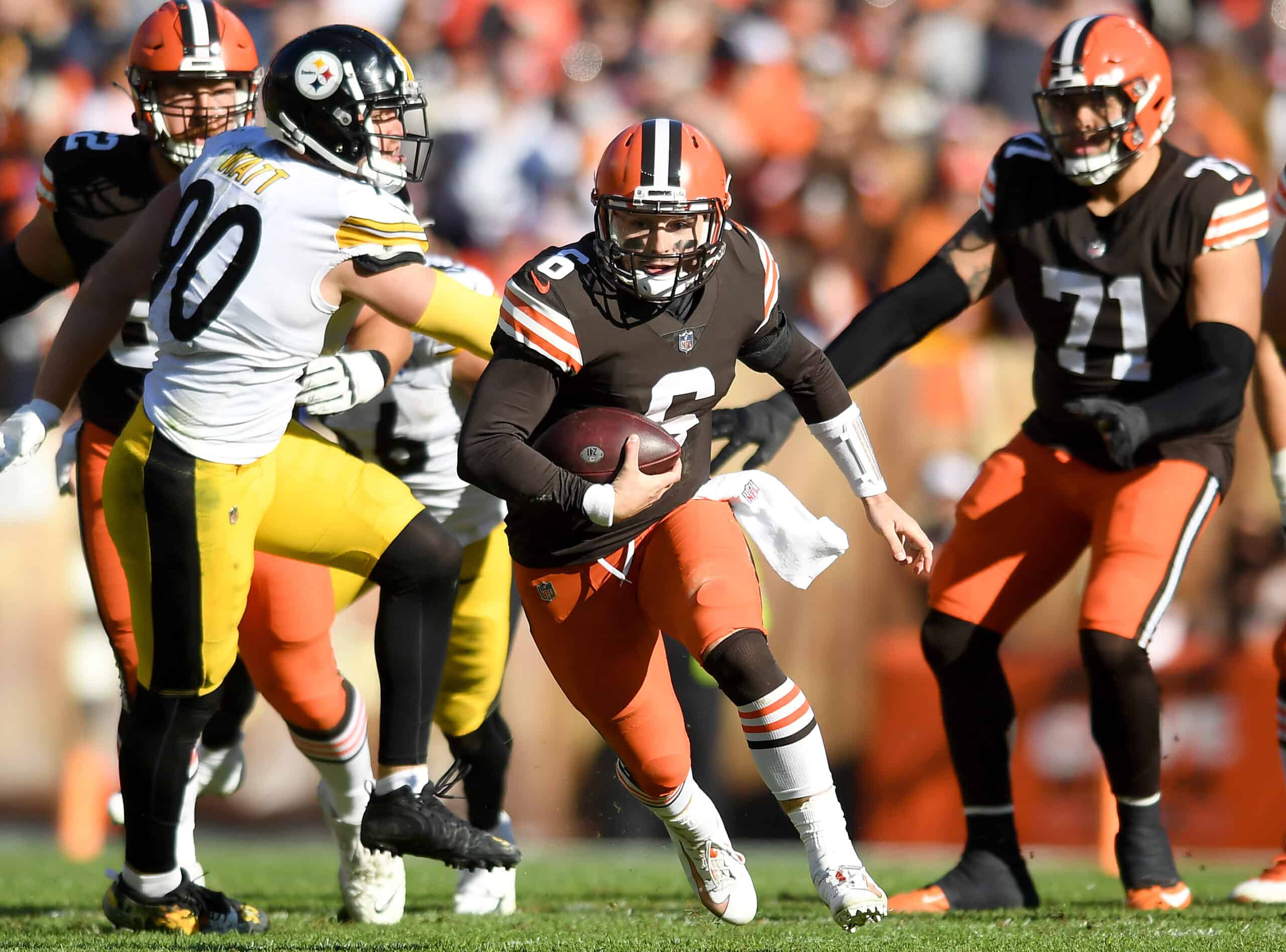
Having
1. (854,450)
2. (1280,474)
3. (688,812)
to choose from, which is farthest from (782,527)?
(1280,474)

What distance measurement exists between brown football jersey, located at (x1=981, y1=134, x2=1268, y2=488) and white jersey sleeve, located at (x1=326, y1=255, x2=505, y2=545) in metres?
1.50

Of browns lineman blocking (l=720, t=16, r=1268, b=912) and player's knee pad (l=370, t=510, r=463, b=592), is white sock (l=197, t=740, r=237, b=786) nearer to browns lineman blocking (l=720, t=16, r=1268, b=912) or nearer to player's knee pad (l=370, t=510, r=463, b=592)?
player's knee pad (l=370, t=510, r=463, b=592)

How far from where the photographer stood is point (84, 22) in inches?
348

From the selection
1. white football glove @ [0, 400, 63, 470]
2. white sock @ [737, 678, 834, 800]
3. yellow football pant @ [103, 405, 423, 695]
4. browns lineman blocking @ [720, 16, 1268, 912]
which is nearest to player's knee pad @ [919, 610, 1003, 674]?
browns lineman blocking @ [720, 16, 1268, 912]

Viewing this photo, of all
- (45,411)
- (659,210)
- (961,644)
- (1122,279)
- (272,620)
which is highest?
(659,210)

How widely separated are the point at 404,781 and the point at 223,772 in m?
1.28

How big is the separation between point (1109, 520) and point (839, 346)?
0.85m

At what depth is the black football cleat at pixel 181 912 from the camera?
380 centimetres

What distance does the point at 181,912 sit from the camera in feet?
12.5

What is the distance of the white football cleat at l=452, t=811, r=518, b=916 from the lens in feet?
14.4

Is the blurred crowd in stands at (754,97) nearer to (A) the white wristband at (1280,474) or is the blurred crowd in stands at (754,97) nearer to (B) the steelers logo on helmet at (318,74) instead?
(A) the white wristband at (1280,474)

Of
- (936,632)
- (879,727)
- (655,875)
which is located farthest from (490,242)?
(936,632)

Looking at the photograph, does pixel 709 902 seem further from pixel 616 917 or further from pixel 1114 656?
pixel 1114 656

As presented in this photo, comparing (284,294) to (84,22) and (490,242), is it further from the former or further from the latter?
(84,22)
